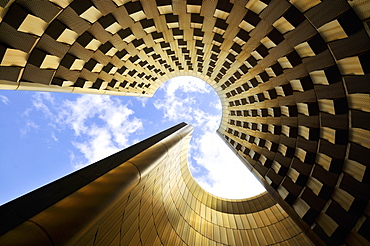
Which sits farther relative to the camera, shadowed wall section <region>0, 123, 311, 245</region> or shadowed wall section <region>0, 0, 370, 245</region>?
shadowed wall section <region>0, 0, 370, 245</region>

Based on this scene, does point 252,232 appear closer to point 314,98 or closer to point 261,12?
point 314,98

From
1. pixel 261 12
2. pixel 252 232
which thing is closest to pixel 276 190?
pixel 252 232

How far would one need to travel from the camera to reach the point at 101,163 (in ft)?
26.5

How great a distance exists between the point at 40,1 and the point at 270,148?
2196cm

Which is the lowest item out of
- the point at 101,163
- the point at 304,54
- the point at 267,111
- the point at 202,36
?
the point at 101,163

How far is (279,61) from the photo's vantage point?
1300 centimetres

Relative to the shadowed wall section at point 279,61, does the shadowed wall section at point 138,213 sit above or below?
below

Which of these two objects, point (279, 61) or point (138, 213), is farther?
point (279, 61)

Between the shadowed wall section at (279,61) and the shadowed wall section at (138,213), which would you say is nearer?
the shadowed wall section at (138,213)

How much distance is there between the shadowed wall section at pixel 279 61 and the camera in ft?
27.3

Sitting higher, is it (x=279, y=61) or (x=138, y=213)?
(x=279, y=61)

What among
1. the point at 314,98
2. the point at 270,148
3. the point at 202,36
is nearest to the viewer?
the point at 314,98

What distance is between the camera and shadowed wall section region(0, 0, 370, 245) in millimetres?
8336

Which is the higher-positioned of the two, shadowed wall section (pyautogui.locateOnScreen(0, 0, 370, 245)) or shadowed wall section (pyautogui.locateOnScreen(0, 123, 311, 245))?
shadowed wall section (pyautogui.locateOnScreen(0, 0, 370, 245))
